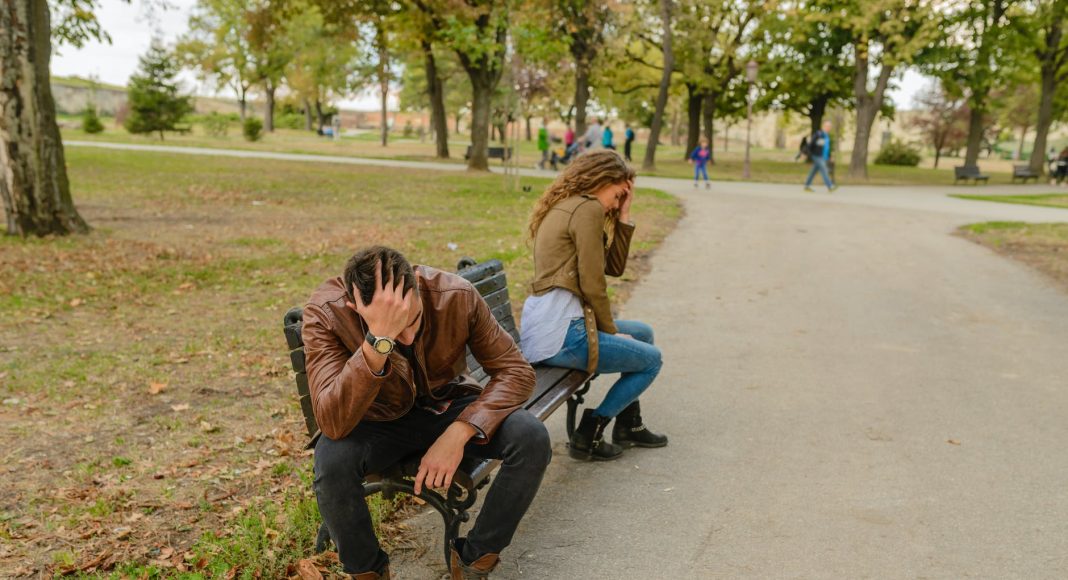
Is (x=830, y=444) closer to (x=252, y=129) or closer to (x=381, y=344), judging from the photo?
(x=381, y=344)

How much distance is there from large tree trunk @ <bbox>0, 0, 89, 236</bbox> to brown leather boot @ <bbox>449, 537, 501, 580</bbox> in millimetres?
9052

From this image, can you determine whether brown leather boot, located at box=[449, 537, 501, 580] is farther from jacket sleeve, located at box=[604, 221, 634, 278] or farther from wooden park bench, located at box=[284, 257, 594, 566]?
jacket sleeve, located at box=[604, 221, 634, 278]

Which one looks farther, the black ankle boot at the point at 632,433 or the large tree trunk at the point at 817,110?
the large tree trunk at the point at 817,110

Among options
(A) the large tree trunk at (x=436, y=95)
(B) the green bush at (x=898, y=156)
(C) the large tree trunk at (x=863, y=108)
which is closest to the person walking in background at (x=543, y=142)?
(A) the large tree trunk at (x=436, y=95)

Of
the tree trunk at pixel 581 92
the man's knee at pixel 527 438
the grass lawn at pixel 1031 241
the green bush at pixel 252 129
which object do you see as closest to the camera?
the man's knee at pixel 527 438

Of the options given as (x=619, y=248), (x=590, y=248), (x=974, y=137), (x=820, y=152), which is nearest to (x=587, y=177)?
(x=590, y=248)

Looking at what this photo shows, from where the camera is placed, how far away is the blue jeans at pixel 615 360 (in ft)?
13.5

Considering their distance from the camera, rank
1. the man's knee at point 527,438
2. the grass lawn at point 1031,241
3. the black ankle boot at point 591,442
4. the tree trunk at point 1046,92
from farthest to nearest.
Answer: the tree trunk at point 1046,92 < the grass lawn at point 1031,241 < the black ankle boot at point 591,442 < the man's knee at point 527,438

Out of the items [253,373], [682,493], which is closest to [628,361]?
[682,493]

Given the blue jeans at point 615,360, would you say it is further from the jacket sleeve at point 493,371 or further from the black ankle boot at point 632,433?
the jacket sleeve at point 493,371

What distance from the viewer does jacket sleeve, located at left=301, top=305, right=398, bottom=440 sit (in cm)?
268

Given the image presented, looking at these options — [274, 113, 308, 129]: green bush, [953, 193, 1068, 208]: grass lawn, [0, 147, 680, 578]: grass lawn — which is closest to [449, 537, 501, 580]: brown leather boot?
[0, 147, 680, 578]: grass lawn

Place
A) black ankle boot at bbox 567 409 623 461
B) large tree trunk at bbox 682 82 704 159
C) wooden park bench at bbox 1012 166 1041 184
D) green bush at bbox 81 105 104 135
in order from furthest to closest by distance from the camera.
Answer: green bush at bbox 81 105 104 135 → large tree trunk at bbox 682 82 704 159 → wooden park bench at bbox 1012 166 1041 184 → black ankle boot at bbox 567 409 623 461

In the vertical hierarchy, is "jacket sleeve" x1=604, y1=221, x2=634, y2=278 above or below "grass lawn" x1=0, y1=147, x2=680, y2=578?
above
